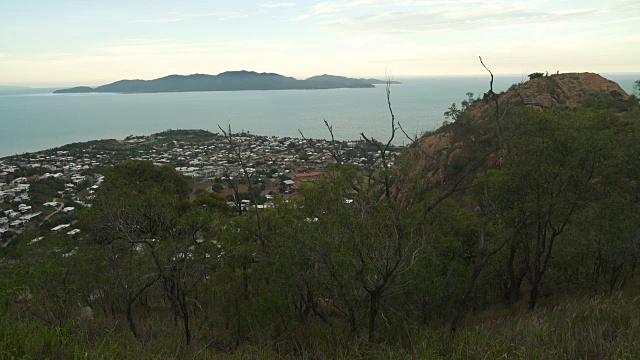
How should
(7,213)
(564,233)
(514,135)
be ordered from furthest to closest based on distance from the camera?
1. (7,213)
2. (564,233)
3. (514,135)

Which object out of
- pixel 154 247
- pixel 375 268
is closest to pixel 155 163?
pixel 154 247

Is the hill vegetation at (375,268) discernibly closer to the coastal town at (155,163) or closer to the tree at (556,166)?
the tree at (556,166)

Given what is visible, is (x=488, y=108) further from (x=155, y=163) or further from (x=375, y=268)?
(x=155, y=163)

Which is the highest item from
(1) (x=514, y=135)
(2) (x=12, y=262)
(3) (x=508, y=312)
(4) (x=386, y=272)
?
(1) (x=514, y=135)

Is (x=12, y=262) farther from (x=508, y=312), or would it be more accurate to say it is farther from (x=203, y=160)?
(x=203, y=160)

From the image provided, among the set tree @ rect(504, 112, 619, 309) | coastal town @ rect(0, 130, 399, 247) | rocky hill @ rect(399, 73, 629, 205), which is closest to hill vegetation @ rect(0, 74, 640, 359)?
tree @ rect(504, 112, 619, 309)

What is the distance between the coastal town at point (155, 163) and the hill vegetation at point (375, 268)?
1611 centimetres

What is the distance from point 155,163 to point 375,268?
68.2 m

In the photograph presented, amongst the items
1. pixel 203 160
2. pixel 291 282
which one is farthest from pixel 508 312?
pixel 203 160

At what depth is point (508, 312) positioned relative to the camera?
429 inches

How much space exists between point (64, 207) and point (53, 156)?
42894mm

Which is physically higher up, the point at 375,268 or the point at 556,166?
the point at 556,166

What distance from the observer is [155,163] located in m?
69.2

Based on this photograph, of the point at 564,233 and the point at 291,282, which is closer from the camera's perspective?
the point at 291,282
